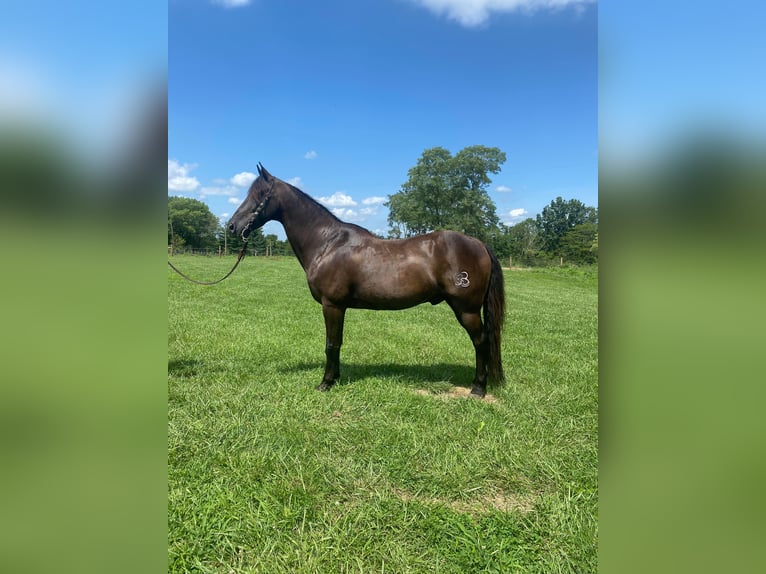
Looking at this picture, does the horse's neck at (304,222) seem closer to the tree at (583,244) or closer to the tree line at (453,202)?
the tree at (583,244)

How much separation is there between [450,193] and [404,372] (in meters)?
49.4

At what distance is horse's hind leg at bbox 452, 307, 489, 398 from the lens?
452cm

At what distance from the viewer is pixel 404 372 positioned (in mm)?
5430

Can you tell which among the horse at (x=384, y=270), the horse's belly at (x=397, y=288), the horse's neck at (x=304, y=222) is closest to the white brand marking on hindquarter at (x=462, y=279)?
the horse at (x=384, y=270)

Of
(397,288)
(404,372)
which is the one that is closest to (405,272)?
(397,288)

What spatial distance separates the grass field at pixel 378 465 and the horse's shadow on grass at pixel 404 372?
4 cm

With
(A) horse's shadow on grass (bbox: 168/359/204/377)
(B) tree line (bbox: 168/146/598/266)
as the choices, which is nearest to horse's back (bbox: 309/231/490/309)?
(A) horse's shadow on grass (bbox: 168/359/204/377)

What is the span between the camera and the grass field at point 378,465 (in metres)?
2.17
